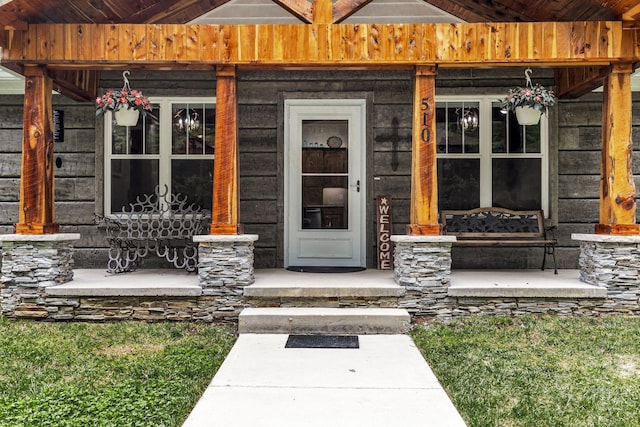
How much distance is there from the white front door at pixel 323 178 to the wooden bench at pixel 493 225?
3.60ft

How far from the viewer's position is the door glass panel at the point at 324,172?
19.3ft

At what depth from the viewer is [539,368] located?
123 inches

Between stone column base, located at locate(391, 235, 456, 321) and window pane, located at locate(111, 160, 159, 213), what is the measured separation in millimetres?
3278

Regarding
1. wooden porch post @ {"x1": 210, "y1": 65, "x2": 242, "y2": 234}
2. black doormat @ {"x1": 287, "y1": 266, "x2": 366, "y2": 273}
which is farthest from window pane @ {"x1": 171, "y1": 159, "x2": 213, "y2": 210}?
wooden porch post @ {"x1": 210, "y1": 65, "x2": 242, "y2": 234}

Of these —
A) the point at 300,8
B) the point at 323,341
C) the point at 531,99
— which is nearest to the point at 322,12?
the point at 300,8

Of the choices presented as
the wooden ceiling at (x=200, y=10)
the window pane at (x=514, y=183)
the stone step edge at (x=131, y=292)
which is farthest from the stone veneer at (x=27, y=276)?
the window pane at (x=514, y=183)

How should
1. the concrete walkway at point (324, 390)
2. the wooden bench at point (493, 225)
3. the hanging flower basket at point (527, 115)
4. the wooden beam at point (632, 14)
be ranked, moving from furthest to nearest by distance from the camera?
the wooden bench at point (493, 225), the hanging flower basket at point (527, 115), the wooden beam at point (632, 14), the concrete walkway at point (324, 390)

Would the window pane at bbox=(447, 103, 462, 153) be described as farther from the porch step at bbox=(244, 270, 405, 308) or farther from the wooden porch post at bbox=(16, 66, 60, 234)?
the wooden porch post at bbox=(16, 66, 60, 234)

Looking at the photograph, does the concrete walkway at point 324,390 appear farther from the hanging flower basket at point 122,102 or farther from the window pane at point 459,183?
the window pane at point 459,183

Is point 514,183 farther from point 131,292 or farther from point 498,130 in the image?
point 131,292

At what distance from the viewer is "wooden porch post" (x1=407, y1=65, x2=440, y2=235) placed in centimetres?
433

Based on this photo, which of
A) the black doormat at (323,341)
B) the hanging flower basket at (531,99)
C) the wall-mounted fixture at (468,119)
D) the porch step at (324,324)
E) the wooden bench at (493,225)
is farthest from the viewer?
the wall-mounted fixture at (468,119)

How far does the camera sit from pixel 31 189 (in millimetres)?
4324

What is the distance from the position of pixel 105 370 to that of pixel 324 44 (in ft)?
10.4
